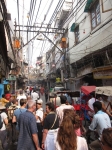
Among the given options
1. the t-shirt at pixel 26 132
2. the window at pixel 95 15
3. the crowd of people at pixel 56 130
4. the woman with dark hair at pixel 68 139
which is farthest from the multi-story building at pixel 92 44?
the woman with dark hair at pixel 68 139

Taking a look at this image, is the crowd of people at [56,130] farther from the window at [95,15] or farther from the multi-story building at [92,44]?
the window at [95,15]

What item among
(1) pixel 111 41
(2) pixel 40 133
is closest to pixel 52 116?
(2) pixel 40 133

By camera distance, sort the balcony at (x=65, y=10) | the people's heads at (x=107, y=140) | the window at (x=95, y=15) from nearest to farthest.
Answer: the people's heads at (x=107, y=140) < the window at (x=95, y=15) < the balcony at (x=65, y=10)

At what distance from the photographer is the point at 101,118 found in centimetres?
399

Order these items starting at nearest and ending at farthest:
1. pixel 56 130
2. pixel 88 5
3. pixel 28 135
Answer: pixel 56 130
pixel 28 135
pixel 88 5

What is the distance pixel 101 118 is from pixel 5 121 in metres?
2.91

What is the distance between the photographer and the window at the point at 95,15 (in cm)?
1145

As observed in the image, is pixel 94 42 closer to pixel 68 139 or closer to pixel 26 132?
pixel 26 132

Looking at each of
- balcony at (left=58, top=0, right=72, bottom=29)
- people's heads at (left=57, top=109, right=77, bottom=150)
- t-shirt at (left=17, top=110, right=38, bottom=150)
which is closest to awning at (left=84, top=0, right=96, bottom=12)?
balcony at (left=58, top=0, right=72, bottom=29)

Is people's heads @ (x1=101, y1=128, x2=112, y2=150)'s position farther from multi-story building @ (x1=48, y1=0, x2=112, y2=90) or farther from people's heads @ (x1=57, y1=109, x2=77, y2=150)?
multi-story building @ (x1=48, y1=0, x2=112, y2=90)

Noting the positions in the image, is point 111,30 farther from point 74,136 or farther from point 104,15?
point 74,136

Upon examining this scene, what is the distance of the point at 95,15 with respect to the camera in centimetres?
1190

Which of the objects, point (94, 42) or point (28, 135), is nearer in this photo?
point (28, 135)

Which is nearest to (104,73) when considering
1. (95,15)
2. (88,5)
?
(95,15)
